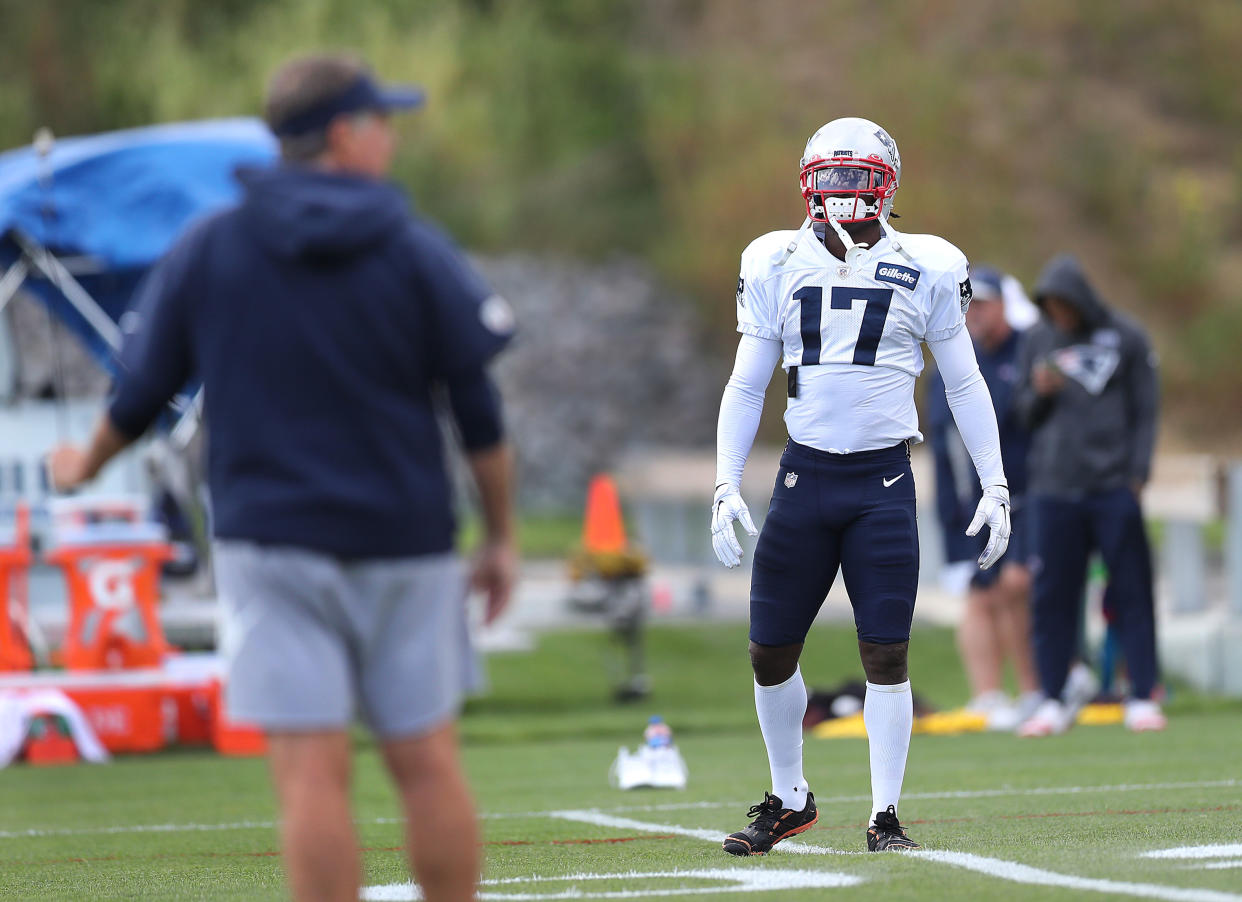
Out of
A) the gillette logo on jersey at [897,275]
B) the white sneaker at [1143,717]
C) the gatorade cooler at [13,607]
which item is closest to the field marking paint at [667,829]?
the gillette logo on jersey at [897,275]

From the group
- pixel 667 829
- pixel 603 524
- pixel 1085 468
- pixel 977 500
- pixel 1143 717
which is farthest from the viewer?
pixel 603 524

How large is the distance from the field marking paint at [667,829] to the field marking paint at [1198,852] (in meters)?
0.90

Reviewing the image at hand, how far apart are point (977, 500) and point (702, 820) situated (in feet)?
16.9

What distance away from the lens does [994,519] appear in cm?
662

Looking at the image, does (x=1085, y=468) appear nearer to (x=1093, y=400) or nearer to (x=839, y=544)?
(x=1093, y=400)

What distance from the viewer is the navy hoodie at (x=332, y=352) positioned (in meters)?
4.12

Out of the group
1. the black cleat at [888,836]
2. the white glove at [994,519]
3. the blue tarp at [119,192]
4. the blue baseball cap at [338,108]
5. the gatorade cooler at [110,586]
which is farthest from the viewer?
the blue tarp at [119,192]

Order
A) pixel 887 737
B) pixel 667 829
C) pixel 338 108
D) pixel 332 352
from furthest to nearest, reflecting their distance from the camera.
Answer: pixel 667 829, pixel 887 737, pixel 338 108, pixel 332 352

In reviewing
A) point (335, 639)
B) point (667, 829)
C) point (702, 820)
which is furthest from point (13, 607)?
point (335, 639)

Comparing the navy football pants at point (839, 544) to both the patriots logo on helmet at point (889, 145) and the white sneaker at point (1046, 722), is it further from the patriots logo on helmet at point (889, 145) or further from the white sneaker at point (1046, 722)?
the white sneaker at point (1046, 722)

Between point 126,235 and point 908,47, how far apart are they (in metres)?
26.3

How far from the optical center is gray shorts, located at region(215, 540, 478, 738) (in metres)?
4.08

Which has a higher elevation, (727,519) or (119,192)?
(119,192)

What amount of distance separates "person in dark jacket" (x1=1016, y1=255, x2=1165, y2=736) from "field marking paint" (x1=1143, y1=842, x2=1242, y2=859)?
18.2 feet
